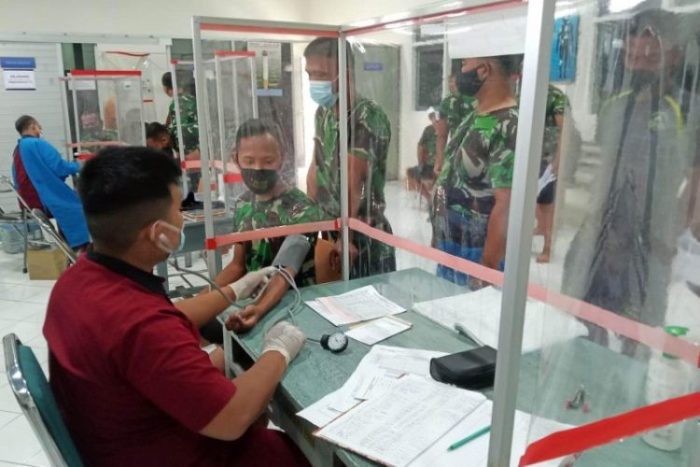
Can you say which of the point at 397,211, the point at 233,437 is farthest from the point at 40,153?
the point at 233,437

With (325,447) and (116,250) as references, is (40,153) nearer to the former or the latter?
(116,250)

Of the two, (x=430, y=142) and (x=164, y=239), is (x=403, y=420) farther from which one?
(x=430, y=142)

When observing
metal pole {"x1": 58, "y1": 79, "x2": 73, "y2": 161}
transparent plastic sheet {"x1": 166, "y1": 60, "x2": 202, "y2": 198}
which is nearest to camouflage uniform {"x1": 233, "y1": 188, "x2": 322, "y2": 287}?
transparent plastic sheet {"x1": 166, "y1": 60, "x2": 202, "y2": 198}

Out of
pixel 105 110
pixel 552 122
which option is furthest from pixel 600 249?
pixel 105 110

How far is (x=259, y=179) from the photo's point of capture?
73.9 inches

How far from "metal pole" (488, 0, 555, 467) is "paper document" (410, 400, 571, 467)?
Result: 12 centimetres

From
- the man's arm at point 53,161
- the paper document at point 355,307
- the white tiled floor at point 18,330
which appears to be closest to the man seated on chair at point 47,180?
the man's arm at point 53,161

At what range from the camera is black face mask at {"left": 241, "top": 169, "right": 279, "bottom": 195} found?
1876 millimetres

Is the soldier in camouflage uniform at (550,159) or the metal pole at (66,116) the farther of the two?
the metal pole at (66,116)

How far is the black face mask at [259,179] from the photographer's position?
1876 millimetres

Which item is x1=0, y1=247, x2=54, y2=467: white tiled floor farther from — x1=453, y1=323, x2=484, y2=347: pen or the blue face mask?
the blue face mask

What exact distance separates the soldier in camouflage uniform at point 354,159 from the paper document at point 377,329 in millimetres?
347

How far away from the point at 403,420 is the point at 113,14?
224 inches

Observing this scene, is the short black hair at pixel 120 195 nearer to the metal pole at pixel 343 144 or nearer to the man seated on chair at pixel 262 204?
the man seated on chair at pixel 262 204
